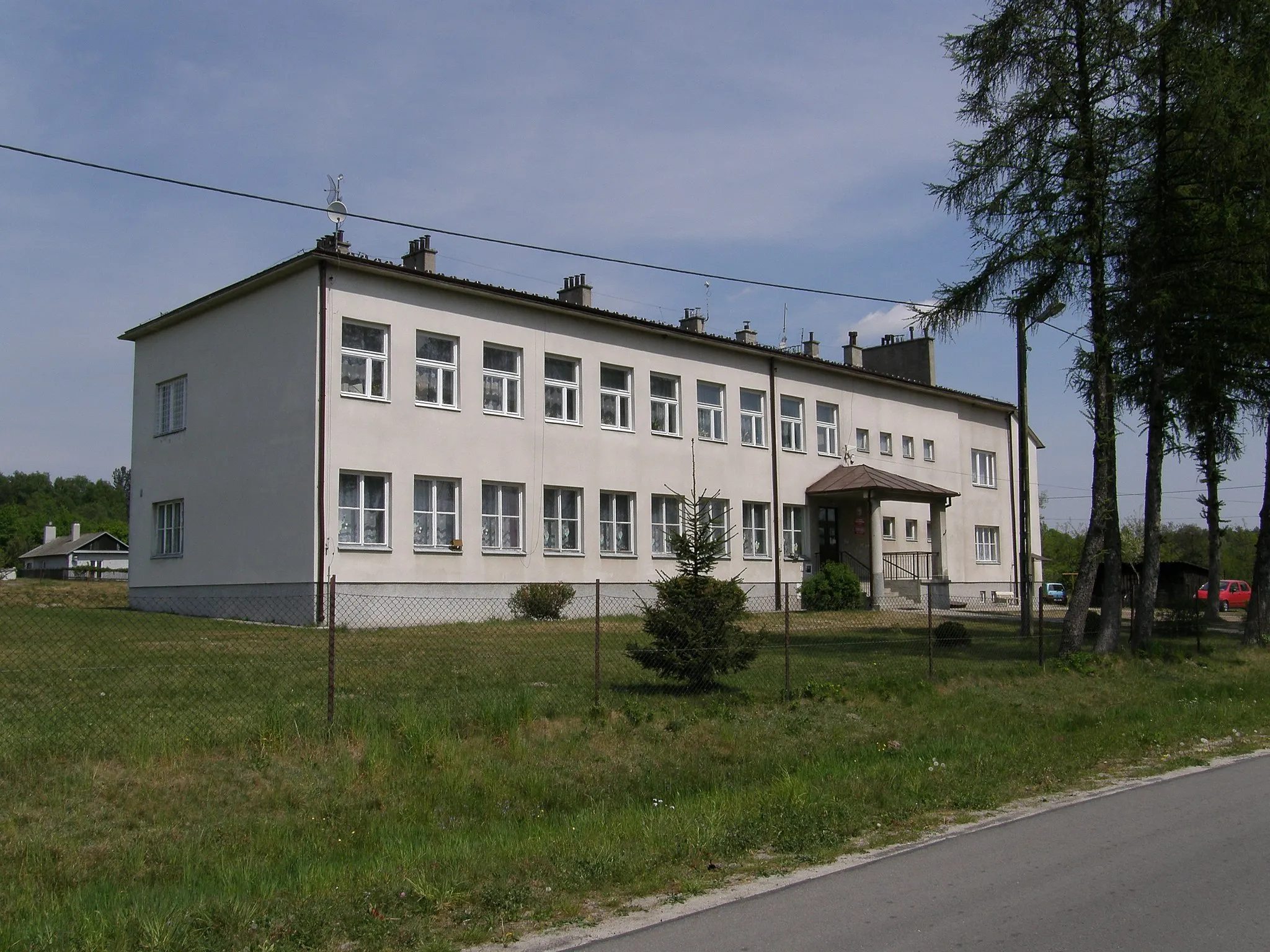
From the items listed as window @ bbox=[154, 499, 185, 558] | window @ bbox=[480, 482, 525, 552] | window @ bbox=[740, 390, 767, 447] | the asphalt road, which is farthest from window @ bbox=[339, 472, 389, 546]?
the asphalt road

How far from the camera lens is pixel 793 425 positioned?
38375 mm

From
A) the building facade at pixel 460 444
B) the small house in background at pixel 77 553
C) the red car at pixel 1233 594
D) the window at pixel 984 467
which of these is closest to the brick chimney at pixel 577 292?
the building facade at pixel 460 444

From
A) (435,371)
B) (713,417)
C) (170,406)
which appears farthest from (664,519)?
(170,406)

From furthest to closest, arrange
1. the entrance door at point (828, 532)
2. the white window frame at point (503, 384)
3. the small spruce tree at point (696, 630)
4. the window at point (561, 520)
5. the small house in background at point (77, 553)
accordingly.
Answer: the small house in background at point (77, 553)
the entrance door at point (828, 532)
the window at point (561, 520)
the white window frame at point (503, 384)
the small spruce tree at point (696, 630)

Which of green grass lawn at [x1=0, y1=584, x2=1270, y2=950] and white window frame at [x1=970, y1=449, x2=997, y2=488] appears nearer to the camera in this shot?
green grass lawn at [x1=0, y1=584, x2=1270, y2=950]

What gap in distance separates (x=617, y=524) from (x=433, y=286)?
8784 mm

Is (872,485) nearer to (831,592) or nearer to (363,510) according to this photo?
(831,592)

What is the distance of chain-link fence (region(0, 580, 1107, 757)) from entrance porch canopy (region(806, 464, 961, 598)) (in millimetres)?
5969

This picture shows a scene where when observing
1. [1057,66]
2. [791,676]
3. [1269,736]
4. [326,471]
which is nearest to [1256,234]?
[1057,66]

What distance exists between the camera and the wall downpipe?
36.5m

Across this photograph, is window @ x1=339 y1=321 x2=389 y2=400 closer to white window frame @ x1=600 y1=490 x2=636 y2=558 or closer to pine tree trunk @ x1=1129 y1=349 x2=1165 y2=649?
white window frame @ x1=600 y1=490 x2=636 y2=558

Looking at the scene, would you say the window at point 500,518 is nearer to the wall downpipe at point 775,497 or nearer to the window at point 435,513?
the window at point 435,513

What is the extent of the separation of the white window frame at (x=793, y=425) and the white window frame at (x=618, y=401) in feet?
23.1

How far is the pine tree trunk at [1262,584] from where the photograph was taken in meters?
26.2
